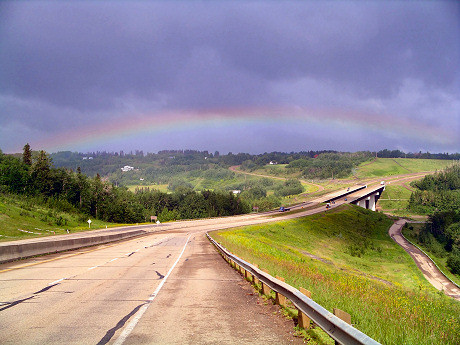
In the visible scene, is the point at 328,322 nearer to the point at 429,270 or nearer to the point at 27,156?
the point at 429,270

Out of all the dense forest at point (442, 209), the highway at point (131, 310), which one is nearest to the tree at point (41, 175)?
the highway at point (131, 310)

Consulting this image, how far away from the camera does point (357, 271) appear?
4209cm

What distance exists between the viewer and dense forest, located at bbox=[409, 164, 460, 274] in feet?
305

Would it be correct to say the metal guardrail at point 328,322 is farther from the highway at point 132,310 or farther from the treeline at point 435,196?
the treeline at point 435,196

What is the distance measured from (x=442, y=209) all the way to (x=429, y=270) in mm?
100946

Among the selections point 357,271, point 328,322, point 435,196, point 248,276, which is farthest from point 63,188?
point 435,196

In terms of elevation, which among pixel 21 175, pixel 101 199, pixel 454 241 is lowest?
pixel 454 241

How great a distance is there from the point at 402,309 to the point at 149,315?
238 inches

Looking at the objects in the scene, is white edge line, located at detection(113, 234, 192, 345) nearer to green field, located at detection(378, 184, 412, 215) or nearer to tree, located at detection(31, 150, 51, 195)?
tree, located at detection(31, 150, 51, 195)

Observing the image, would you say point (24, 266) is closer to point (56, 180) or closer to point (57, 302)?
point (57, 302)

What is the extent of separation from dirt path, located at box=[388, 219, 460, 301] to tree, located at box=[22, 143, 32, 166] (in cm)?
10859

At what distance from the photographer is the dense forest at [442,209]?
93.0 m

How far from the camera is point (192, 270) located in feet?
55.2

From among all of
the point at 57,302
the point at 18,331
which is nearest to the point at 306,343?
the point at 18,331
